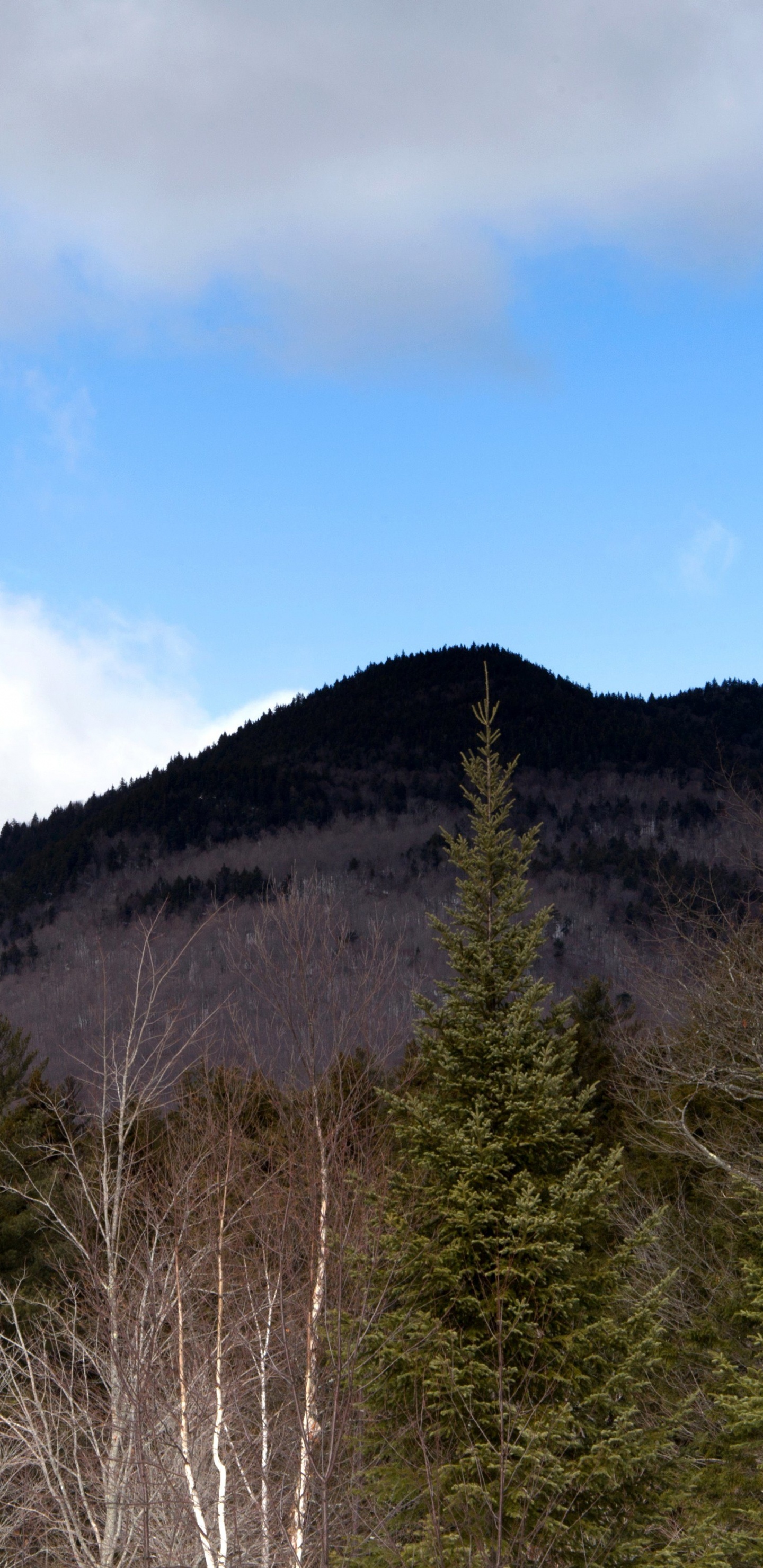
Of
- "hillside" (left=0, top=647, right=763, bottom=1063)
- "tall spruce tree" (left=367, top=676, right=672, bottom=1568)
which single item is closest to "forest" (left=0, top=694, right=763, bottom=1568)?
"tall spruce tree" (left=367, top=676, right=672, bottom=1568)

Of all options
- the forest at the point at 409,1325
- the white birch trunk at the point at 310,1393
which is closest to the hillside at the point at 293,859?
the forest at the point at 409,1325

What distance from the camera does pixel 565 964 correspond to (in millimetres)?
122938

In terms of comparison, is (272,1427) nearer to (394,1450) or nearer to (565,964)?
(394,1450)

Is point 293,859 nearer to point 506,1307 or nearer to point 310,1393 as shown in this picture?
point 506,1307

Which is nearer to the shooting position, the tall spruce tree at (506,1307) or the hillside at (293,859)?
the tall spruce tree at (506,1307)

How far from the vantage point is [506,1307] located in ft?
34.2

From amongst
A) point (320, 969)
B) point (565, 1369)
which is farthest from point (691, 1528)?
point (320, 969)

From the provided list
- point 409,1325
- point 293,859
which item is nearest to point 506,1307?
point 409,1325

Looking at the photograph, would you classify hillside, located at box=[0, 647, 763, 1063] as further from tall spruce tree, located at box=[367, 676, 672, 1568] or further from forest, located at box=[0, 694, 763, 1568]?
tall spruce tree, located at box=[367, 676, 672, 1568]

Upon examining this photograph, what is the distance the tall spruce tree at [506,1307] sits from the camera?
9.78 m

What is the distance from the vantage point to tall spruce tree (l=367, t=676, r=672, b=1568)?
9781 mm

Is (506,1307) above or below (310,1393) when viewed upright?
below

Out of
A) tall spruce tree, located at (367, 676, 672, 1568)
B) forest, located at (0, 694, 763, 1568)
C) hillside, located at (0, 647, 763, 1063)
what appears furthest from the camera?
hillside, located at (0, 647, 763, 1063)

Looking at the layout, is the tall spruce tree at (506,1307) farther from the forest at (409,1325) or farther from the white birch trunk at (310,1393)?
the white birch trunk at (310,1393)
